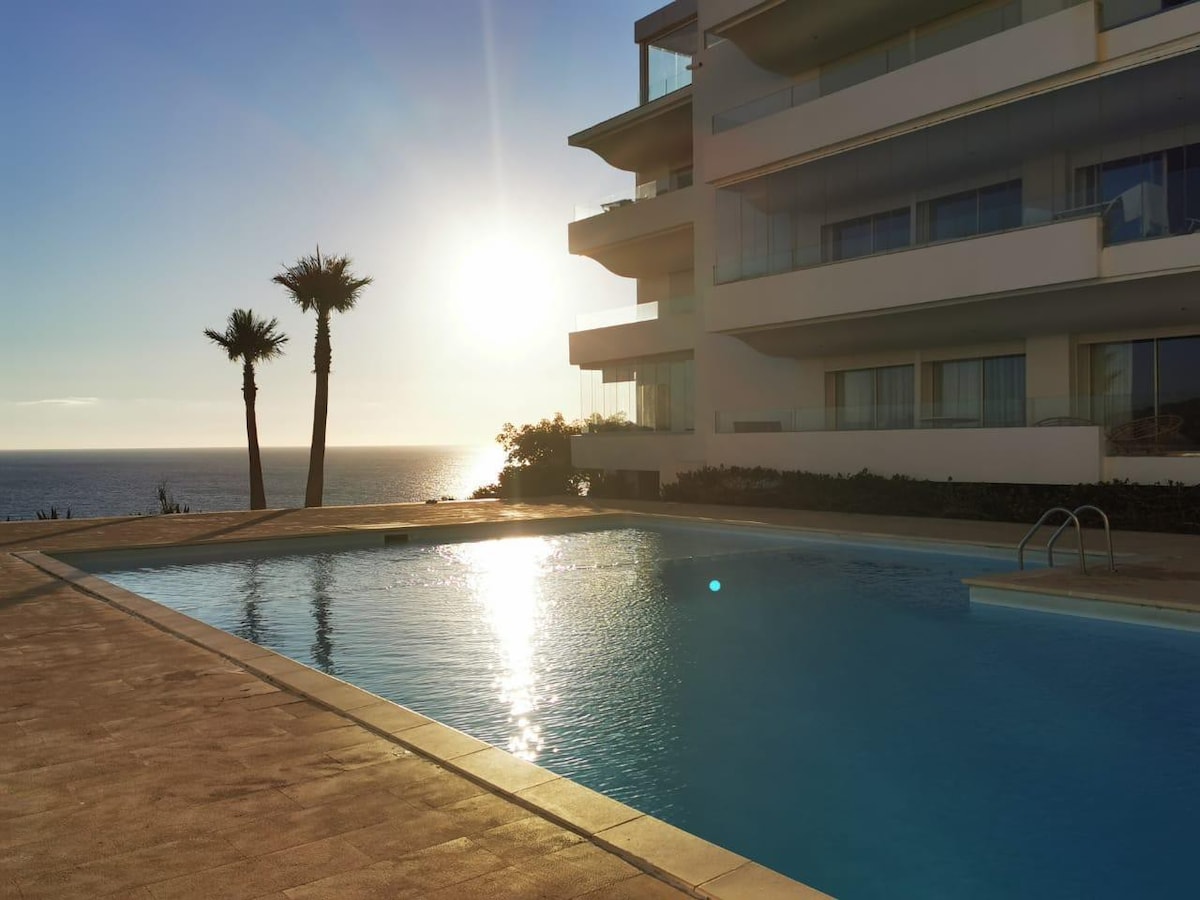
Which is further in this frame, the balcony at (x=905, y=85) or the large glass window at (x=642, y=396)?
the large glass window at (x=642, y=396)

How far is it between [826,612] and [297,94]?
1825cm

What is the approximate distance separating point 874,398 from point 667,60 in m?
12.4

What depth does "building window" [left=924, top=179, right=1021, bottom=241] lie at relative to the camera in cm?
1645

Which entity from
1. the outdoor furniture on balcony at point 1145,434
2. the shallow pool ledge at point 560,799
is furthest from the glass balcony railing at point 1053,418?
the shallow pool ledge at point 560,799

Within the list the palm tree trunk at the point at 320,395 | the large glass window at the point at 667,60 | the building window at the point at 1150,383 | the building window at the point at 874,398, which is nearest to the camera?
the building window at the point at 1150,383

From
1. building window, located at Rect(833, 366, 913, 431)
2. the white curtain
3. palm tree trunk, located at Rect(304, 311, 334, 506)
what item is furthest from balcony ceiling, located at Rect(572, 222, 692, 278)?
the white curtain

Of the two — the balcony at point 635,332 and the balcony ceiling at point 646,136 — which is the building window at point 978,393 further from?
the balcony ceiling at point 646,136

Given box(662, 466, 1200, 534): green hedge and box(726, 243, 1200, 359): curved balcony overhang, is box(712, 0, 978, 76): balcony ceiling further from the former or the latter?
box(662, 466, 1200, 534): green hedge

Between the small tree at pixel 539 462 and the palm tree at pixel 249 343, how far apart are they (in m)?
8.22

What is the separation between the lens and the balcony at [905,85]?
49.7ft

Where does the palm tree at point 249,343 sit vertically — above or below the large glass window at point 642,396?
above

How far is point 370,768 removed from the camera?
399 cm

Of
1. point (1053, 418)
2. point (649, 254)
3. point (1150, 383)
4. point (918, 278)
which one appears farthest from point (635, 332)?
point (1150, 383)

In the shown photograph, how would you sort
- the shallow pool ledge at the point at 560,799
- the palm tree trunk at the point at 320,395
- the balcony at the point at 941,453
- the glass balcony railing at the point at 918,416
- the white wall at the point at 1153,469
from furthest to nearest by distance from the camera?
1. the palm tree trunk at the point at 320,395
2. the glass balcony railing at the point at 918,416
3. the balcony at the point at 941,453
4. the white wall at the point at 1153,469
5. the shallow pool ledge at the point at 560,799
